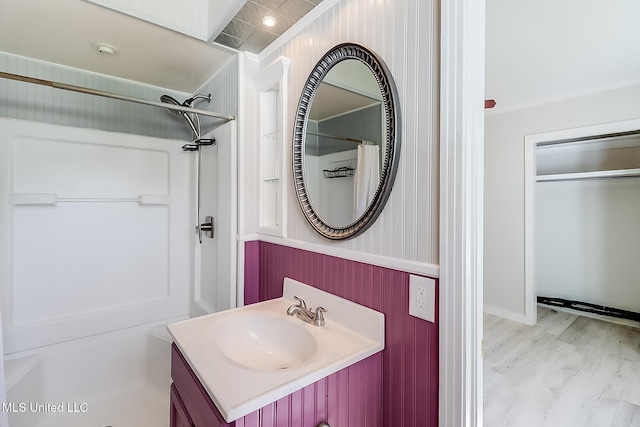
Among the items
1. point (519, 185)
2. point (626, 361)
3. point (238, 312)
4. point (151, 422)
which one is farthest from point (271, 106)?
point (626, 361)

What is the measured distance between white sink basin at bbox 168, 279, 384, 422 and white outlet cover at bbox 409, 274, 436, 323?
15 cm

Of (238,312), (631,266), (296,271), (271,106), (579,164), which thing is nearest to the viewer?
(238,312)

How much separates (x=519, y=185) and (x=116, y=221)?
3.91m

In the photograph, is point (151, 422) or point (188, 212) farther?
point (188, 212)

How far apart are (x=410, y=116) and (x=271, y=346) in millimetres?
1108

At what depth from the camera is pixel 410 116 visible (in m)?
1.01

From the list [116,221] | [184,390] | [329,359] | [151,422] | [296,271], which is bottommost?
[151,422]

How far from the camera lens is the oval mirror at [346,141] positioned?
1079 mm

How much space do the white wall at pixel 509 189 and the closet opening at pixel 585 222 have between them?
0.08 metres

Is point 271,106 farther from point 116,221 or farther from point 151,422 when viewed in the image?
point 151,422

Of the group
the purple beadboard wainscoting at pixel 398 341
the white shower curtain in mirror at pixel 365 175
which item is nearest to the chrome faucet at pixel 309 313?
the purple beadboard wainscoting at pixel 398 341

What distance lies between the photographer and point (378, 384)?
1.07 metres

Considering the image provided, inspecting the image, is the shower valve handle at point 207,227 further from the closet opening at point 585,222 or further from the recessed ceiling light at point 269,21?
the closet opening at point 585,222

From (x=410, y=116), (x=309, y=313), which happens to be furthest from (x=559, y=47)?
(x=309, y=313)
